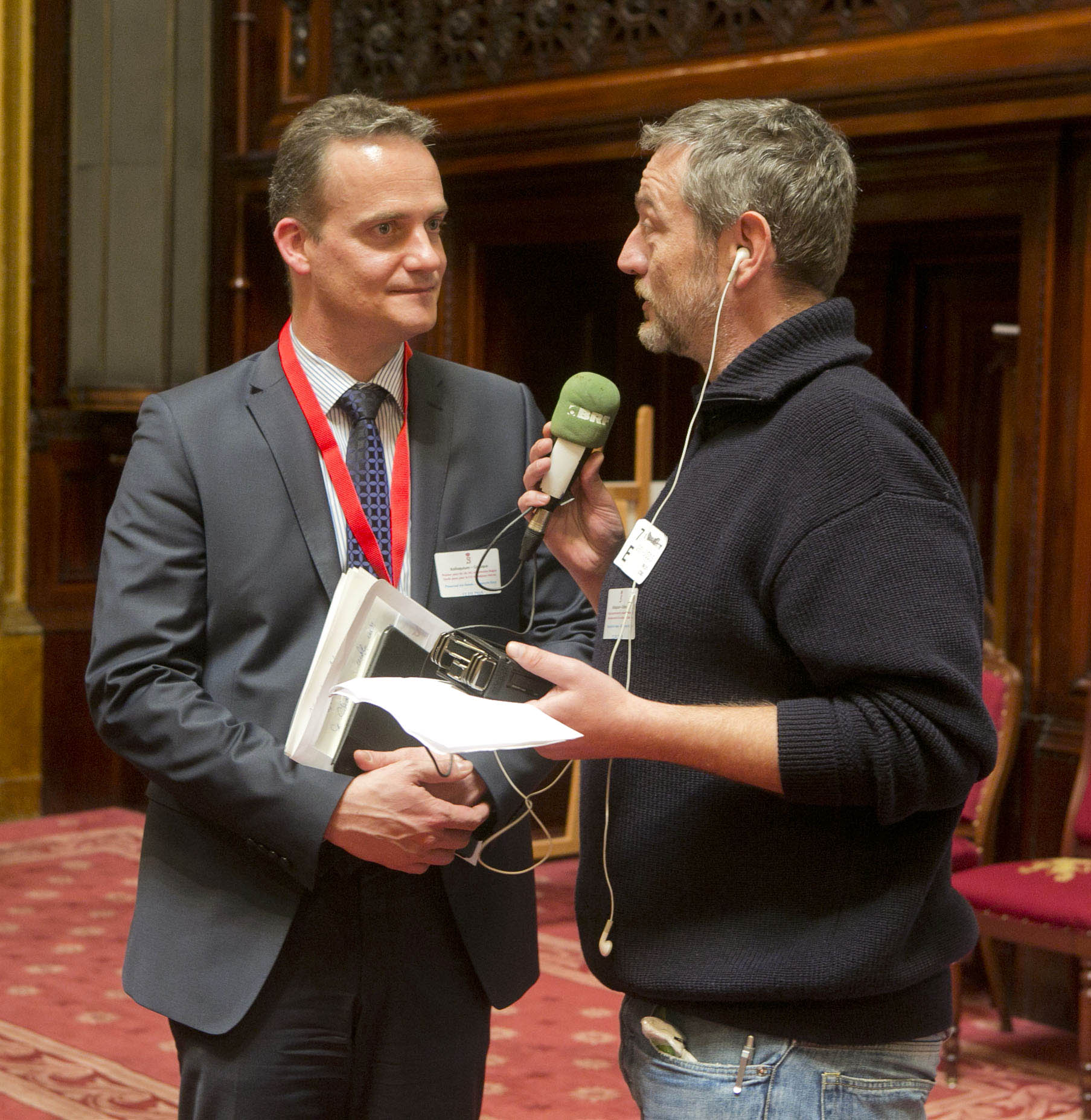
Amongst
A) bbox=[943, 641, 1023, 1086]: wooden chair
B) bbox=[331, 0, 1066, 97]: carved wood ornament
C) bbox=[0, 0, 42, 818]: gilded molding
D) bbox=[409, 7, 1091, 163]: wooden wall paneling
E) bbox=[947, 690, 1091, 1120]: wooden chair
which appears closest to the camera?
bbox=[947, 690, 1091, 1120]: wooden chair

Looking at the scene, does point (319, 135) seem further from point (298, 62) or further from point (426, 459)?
point (298, 62)

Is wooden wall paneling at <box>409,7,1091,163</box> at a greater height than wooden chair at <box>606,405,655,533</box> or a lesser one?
greater

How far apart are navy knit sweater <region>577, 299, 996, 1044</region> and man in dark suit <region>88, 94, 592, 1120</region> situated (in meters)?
→ 0.34

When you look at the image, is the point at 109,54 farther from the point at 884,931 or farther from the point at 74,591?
the point at 884,931

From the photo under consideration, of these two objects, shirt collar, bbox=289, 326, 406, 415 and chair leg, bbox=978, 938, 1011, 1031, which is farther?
chair leg, bbox=978, 938, 1011, 1031

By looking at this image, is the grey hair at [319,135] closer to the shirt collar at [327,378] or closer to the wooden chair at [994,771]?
the shirt collar at [327,378]

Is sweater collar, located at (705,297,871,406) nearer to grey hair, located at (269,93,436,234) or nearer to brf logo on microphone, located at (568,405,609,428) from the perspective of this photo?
brf logo on microphone, located at (568,405,609,428)

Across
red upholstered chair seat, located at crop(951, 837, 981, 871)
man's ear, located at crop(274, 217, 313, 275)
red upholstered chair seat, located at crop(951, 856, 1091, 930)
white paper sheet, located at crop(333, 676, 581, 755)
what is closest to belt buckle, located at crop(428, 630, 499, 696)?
white paper sheet, located at crop(333, 676, 581, 755)

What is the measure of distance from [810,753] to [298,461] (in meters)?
0.82

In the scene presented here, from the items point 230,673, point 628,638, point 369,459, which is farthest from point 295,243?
point 628,638

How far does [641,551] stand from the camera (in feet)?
5.08

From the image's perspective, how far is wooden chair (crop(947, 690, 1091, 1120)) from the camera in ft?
12.3

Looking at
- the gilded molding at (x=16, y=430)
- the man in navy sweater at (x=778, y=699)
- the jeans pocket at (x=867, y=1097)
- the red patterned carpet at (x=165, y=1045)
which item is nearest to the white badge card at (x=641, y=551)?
the man in navy sweater at (x=778, y=699)

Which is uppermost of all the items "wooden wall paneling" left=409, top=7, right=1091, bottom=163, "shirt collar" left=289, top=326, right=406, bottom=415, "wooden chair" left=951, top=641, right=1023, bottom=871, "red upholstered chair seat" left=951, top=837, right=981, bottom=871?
"wooden wall paneling" left=409, top=7, right=1091, bottom=163
